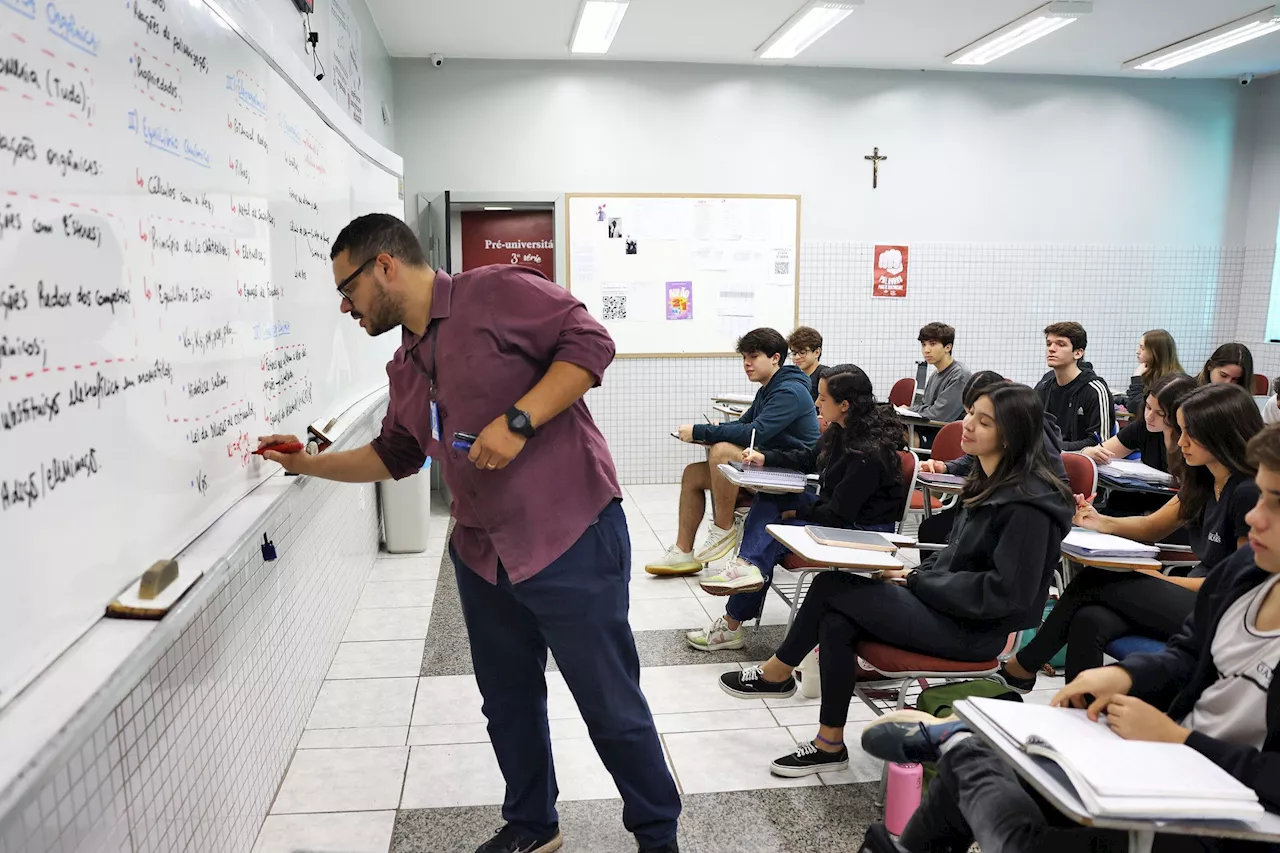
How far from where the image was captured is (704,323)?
6.54m

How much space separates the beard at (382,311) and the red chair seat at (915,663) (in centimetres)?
148

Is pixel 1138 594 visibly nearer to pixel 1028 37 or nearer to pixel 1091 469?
pixel 1091 469

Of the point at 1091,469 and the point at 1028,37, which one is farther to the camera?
the point at 1028,37

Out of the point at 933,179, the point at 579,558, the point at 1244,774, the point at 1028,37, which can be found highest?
the point at 1028,37

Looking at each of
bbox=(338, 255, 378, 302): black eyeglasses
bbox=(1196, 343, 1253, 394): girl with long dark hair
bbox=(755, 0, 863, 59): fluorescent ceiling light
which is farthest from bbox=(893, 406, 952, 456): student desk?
bbox=(338, 255, 378, 302): black eyeglasses

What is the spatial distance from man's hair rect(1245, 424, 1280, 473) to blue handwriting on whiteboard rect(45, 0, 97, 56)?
189cm

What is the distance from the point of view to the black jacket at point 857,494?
3.14m

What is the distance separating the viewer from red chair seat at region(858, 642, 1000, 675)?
222 centimetres

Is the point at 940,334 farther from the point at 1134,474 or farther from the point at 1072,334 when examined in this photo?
the point at 1134,474

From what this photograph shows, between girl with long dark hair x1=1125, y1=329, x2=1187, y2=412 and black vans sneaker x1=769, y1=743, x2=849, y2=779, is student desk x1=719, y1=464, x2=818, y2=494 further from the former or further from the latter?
girl with long dark hair x1=1125, y1=329, x2=1187, y2=412

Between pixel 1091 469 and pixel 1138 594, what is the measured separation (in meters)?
0.92

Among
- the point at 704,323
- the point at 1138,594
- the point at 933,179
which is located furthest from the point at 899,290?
the point at 1138,594

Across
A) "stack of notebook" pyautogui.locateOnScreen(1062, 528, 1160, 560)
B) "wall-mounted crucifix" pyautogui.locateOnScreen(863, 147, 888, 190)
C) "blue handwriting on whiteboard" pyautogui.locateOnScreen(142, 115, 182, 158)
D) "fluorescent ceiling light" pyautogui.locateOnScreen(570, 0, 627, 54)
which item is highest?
"fluorescent ceiling light" pyautogui.locateOnScreen(570, 0, 627, 54)

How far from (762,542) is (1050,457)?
44.3 inches
